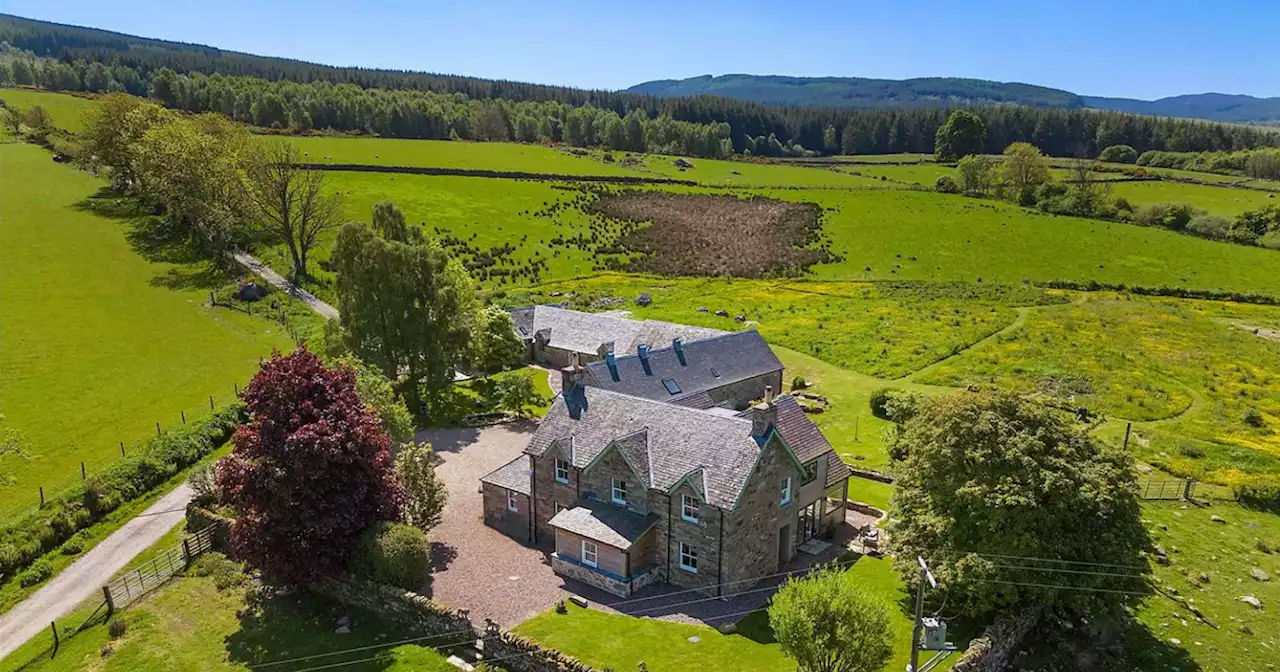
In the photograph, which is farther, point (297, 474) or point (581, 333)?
point (581, 333)

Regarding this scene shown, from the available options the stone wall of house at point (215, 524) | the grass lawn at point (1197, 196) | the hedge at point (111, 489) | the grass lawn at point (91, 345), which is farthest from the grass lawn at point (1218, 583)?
the grass lawn at point (1197, 196)

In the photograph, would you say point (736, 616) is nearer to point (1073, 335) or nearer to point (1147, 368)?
point (1147, 368)

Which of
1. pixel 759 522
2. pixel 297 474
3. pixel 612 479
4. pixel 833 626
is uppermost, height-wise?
pixel 297 474

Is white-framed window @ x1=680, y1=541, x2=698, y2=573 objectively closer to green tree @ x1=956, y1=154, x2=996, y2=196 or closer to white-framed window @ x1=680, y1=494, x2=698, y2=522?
white-framed window @ x1=680, y1=494, x2=698, y2=522

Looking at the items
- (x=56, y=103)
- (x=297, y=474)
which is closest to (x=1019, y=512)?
(x=297, y=474)

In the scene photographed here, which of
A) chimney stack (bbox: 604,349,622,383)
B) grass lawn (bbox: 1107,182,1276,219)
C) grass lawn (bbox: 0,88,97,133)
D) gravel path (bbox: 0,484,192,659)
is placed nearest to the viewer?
gravel path (bbox: 0,484,192,659)

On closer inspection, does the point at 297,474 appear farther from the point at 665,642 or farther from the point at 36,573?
the point at 665,642

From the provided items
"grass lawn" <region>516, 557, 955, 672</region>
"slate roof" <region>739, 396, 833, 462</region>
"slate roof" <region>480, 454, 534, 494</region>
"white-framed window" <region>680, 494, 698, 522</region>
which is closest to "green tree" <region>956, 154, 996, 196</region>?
"slate roof" <region>739, 396, 833, 462</region>
